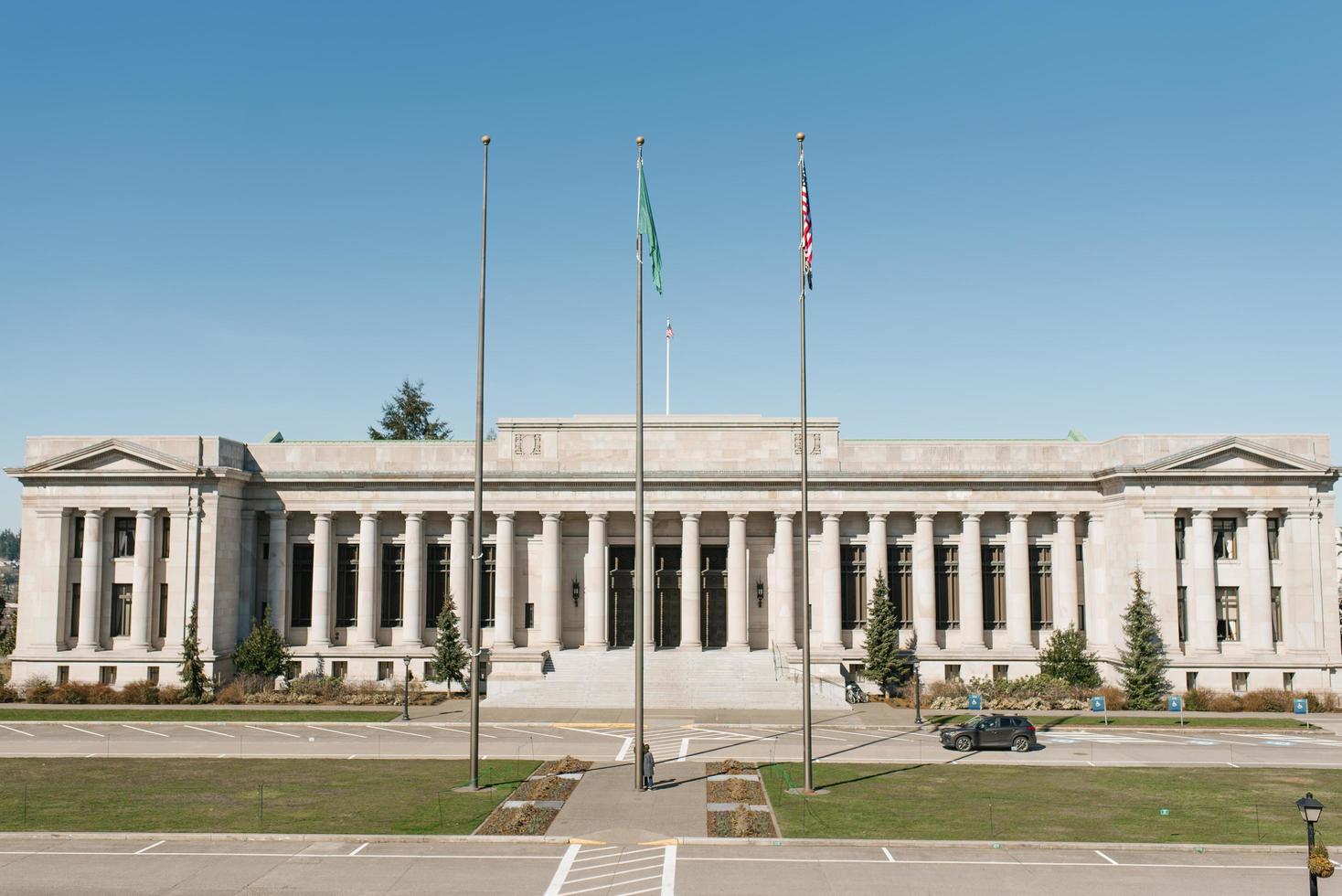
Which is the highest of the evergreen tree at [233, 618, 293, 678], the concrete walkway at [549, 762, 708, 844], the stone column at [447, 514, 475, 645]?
the stone column at [447, 514, 475, 645]

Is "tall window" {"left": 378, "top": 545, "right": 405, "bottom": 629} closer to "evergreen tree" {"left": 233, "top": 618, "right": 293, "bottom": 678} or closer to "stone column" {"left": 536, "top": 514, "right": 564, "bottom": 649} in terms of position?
"evergreen tree" {"left": 233, "top": 618, "right": 293, "bottom": 678}

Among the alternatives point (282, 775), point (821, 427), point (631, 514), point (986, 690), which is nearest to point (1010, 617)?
point (986, 690)

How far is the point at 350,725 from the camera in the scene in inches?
1908

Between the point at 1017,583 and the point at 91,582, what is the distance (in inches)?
2011

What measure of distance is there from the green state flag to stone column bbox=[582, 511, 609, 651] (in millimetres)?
30452

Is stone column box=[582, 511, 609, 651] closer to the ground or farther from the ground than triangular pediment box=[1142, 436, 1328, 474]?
closer to the ground

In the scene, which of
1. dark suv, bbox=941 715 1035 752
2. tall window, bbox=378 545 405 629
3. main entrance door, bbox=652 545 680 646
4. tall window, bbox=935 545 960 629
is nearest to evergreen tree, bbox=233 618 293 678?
tall window, bbox=378 545 405 629

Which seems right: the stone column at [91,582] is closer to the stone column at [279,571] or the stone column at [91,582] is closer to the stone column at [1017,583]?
the stone column at [279,571]

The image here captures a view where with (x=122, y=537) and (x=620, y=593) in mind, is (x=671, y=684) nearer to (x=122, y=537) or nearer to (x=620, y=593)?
(x=620, y=593)

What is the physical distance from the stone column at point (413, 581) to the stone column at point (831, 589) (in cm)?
2303

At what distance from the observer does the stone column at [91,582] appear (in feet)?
191

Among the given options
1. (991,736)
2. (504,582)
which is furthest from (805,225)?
(504,582)

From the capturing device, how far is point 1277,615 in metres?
58.4

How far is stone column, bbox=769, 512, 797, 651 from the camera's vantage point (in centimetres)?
6134
